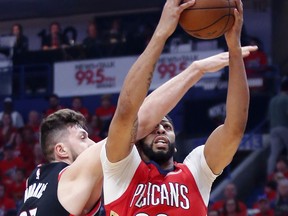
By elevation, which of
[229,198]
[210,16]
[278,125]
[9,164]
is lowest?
[9,164]

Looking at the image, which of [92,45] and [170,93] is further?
[92,45]

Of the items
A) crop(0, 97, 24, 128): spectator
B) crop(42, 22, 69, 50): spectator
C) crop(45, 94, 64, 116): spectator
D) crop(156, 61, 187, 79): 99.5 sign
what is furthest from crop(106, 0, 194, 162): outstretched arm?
crop(42, 22, 69, 50): spectator

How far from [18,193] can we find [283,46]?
19.5ft

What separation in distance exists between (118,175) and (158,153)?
0.23m

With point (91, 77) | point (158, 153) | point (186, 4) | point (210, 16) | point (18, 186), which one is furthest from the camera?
point (91, 77)

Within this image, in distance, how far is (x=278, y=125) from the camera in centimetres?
1266

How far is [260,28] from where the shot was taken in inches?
627

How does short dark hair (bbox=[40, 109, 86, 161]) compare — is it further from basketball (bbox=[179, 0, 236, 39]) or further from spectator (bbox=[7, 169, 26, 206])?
spectator (bbox=[7, 169, 26, 206])

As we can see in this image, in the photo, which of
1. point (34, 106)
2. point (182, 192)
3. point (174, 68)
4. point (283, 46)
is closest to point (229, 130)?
point (182, 192)

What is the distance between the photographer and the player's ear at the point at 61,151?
4664mm

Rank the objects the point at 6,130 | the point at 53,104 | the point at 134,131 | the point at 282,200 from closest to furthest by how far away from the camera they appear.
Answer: the point at 134,131
the point at 282,200
the point at 53,104
the point at 6,130

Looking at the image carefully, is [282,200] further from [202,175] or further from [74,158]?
[202,175]

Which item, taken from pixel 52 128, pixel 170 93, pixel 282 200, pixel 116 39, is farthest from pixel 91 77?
pixel 170 93

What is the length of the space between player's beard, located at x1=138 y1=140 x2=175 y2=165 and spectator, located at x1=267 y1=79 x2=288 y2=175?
8346mm
